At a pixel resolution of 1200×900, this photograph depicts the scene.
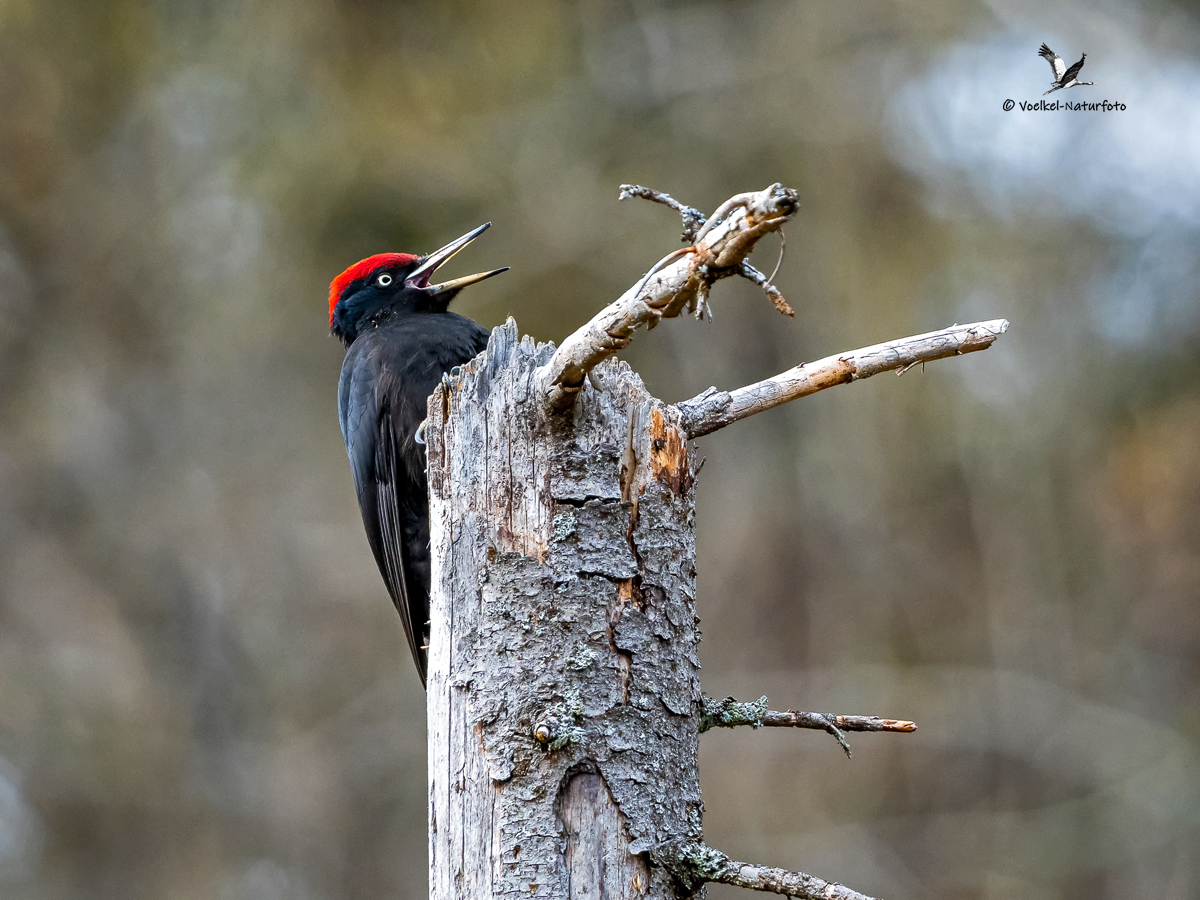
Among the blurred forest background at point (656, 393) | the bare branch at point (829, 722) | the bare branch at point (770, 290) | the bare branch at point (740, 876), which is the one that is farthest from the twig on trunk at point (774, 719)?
the blurred forest background at point (656, 393)

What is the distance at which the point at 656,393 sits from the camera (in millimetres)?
6078

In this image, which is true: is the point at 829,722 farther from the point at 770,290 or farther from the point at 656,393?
the point at 656,393

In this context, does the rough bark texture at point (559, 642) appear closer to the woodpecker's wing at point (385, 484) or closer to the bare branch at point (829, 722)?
the bare branch at point (829, 722)

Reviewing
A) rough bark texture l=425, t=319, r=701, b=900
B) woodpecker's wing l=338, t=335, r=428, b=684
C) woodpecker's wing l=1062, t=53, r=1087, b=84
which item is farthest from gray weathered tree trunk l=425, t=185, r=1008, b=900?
woodpecker's wing l=1062, t=53, r=1087, b=84

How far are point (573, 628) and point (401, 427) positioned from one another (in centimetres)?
182

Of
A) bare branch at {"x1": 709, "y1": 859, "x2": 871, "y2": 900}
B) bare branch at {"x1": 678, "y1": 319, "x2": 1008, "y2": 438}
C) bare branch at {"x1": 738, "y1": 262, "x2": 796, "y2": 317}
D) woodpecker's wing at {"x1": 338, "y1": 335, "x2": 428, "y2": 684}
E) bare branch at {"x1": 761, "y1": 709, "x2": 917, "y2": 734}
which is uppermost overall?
woodpecker's wing at {"x1": 338, "y1": 335, "x2": 428, "y2": 684}

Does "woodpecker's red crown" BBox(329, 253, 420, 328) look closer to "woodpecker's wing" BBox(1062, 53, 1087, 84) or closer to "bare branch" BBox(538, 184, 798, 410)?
"bare branch" BBox(538, 184, 798, 410)

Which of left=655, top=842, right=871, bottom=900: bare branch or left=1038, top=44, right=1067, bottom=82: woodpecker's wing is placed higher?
left=1038, top=44, right=1067, bottom=82: woodpecker's wing

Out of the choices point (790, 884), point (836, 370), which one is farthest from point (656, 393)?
point (790, 884)

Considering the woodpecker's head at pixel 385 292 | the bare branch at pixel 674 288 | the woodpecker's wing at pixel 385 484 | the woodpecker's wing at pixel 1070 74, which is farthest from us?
the woodpecker's wing at pixel 1070 74

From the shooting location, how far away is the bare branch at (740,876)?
1.64 m

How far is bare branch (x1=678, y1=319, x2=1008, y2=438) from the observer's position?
1.92 metres

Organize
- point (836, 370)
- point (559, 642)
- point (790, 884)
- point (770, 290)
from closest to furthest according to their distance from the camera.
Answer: point (770, 290) < point (790, 884) < point (559, 642) < point (836, 370)

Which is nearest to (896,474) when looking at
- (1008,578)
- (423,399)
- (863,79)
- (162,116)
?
(1008,578)
